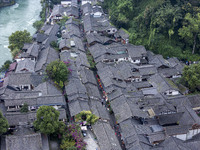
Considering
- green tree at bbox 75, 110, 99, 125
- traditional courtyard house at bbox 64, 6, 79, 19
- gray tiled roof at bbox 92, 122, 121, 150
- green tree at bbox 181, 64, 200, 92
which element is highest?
traditional courtyard house at bbox 64, 6, 79, 19

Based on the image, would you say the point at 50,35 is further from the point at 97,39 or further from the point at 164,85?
the point at 164,85

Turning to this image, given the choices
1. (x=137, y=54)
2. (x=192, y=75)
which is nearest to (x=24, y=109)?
(x=137, y=54)

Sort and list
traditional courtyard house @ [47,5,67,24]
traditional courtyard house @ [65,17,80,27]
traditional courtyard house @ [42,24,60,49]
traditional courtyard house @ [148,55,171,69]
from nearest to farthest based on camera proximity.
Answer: traditional courtyard house @ [148,55,171,69] → traditional courtyard house @ [42,24,60,49] → traditional courtyard house @ [65,17,80,27] → traditional courtyard house @ [47,5,67,24]

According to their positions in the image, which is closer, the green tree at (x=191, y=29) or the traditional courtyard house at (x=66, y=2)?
the green tree at (x=191, y=29)

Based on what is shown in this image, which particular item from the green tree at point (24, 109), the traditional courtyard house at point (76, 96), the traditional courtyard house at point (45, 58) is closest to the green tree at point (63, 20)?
the traditional courtyard house at point (45, 58)

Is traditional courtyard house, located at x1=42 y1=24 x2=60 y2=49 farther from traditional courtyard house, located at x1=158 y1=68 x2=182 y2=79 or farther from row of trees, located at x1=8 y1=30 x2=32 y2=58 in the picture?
traditional courtyard house, located at x1=158 y1=68 x2=182 y2=79

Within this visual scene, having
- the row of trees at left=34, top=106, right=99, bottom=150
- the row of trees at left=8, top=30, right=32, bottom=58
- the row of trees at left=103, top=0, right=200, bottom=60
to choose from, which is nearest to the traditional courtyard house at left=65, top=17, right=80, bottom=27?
the row of trees at left=8, top=30, right=32, bottom=58

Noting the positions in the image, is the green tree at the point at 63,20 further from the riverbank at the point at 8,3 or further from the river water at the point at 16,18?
the riverbank at the point at 8,3
